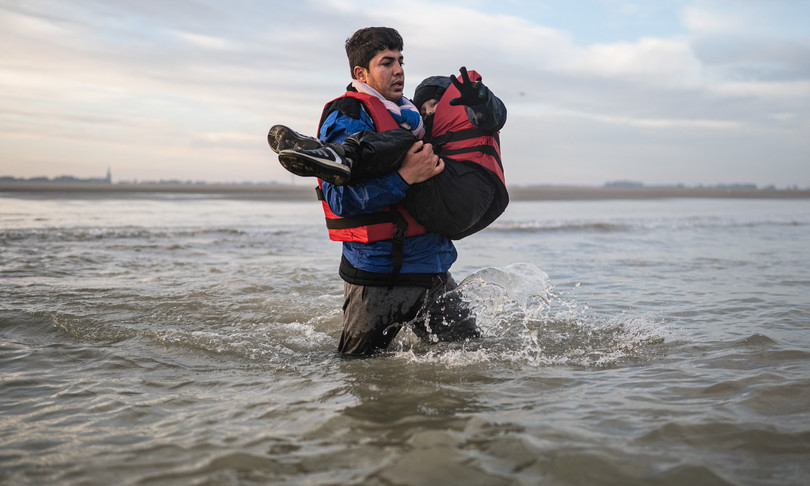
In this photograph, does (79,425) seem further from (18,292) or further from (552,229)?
(552,229)

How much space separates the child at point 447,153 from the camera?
3555 mm

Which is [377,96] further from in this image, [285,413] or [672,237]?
[672,237]

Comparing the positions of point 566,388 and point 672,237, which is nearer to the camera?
point 566,388

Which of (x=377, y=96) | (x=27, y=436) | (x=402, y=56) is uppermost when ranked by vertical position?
(x=402, y=56)

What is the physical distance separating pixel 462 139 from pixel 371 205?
3.03ft

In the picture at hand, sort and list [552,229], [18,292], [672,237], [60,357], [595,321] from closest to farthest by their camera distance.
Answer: [60,357] → [595,321] → [18,292] → [672,237] → [552,229]

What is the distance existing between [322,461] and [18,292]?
657cm

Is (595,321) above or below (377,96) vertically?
below

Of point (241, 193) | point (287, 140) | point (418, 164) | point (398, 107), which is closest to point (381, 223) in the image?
point (418, 164)

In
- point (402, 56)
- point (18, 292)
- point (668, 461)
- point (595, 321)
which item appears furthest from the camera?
point (18, 292)

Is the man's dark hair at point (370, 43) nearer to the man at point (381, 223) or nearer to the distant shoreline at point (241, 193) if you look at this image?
the man at point (381, 223)

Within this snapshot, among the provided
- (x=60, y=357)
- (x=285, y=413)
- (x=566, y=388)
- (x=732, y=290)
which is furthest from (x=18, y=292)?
(x=732, y=290)

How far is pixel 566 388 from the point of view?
13.2 ft

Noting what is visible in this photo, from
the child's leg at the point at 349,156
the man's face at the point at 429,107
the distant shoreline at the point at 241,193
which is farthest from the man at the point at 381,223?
the distant shoreline at the point at 241,193
